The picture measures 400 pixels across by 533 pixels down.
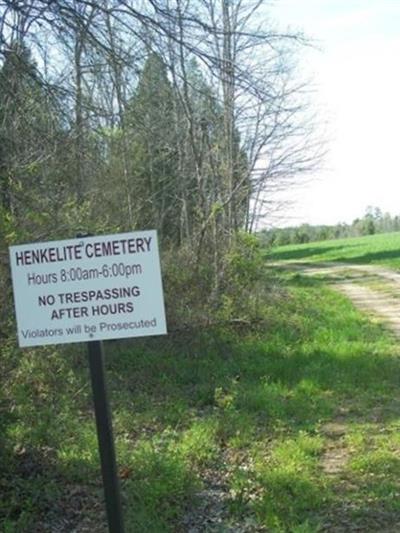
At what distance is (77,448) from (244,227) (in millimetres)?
10057

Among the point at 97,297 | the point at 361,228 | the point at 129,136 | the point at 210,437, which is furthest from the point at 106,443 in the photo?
→ the point at 361,228

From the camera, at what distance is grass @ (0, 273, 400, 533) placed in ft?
17.2

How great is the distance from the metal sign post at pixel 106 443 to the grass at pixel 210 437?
1132mm

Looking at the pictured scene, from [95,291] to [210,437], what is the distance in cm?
342

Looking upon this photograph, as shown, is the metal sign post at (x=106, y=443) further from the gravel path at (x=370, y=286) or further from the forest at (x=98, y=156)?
the gravel path at (x=370, y=286)

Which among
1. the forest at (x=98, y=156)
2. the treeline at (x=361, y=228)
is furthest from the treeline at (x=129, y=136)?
the treeline at (x=361, y=228)

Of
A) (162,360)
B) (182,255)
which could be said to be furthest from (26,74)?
(182,255)

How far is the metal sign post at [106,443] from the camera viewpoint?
12.8 ft

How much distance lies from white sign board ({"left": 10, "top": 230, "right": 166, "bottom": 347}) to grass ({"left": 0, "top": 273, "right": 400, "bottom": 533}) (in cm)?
186

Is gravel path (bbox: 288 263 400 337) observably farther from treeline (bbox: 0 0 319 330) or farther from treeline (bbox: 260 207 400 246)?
treeline (bbox: 260 207 400 246)

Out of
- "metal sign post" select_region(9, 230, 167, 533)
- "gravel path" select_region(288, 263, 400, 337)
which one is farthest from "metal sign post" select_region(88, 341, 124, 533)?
"gravel path" select_region(288, 263, 400, 337)

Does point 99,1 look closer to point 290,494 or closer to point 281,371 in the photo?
point 290,494

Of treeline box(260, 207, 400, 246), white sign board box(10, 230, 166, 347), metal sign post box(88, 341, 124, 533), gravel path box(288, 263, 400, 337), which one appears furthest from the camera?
treeline box(260, 207, 400, 246)

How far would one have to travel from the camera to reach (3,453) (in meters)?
5.82
